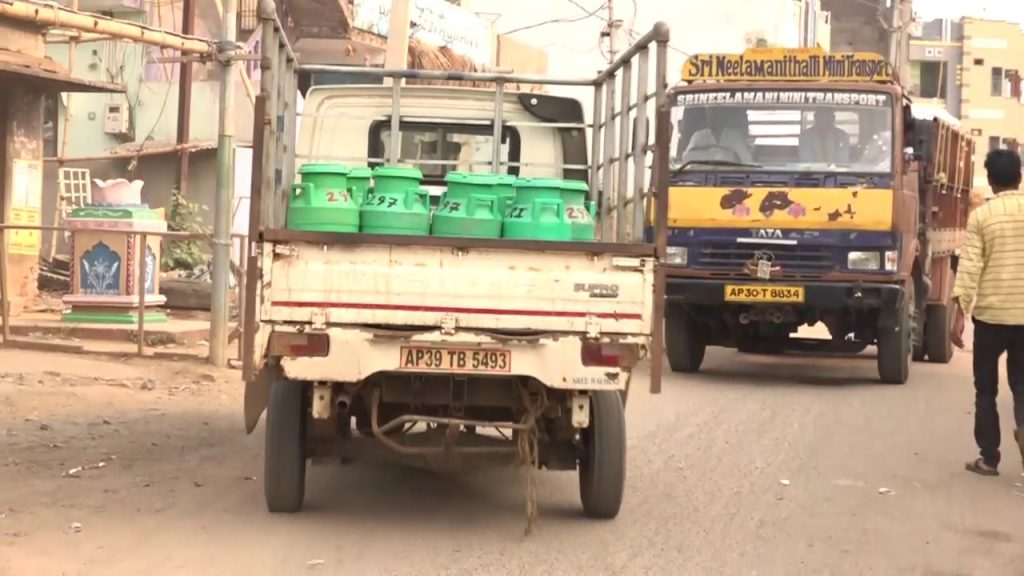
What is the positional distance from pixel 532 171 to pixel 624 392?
1.77 m

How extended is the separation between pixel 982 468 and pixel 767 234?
4024 mm

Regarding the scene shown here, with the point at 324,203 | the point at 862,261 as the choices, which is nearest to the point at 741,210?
the point at 862,261

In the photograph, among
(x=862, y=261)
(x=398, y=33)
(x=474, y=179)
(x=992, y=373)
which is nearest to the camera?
(x=474, y=179)

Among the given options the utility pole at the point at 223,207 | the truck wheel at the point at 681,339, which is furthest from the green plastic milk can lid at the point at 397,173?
the truck wheel at the point at 681,339

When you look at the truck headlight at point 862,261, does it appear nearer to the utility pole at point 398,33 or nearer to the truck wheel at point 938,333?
the truck wheel at point 938,333

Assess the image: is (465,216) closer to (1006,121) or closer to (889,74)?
(889,74)

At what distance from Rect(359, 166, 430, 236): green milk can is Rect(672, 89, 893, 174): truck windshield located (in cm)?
589

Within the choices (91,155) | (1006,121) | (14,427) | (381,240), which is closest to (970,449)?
(381,240)

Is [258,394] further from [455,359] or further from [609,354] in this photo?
[609,354]

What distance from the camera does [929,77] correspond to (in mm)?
56750

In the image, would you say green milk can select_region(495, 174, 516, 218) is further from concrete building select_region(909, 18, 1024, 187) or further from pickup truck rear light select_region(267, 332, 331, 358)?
concrete building select_region(909, 18, 1024, 187)

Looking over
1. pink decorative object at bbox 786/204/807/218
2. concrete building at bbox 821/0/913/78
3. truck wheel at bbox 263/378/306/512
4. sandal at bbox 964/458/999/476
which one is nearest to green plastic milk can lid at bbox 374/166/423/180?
truck wheel at bbox 263/378/306/512

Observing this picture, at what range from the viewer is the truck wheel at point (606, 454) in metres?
5.80

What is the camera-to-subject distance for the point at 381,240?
5.30m
